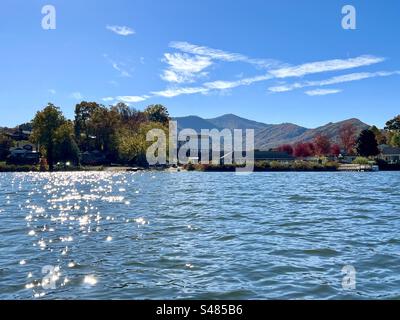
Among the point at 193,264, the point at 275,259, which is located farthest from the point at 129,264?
the point at 275,259

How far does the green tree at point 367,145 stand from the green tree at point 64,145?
92.4m

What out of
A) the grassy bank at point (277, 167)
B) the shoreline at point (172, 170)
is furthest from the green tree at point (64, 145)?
the grassy bank at point (277, 167)

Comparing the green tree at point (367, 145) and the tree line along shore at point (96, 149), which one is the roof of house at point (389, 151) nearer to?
the tree line along shore at point (96, 149)

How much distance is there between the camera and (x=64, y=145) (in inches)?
4619

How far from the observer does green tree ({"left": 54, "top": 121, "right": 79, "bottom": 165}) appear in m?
116

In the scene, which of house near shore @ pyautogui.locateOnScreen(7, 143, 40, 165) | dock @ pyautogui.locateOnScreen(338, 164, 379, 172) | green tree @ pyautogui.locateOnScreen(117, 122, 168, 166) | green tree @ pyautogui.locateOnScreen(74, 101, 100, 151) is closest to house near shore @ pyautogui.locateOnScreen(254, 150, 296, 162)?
dock @ pyautogui.locateOnScreen(338, 164, 379, 172)

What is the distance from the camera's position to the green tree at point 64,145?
381 feet

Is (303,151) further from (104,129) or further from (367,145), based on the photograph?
(104,129)

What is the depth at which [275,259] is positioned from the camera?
13508mm

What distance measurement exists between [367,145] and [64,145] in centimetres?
9667

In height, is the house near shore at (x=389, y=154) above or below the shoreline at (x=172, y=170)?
above

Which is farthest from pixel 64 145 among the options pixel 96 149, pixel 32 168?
pixel 96 149
